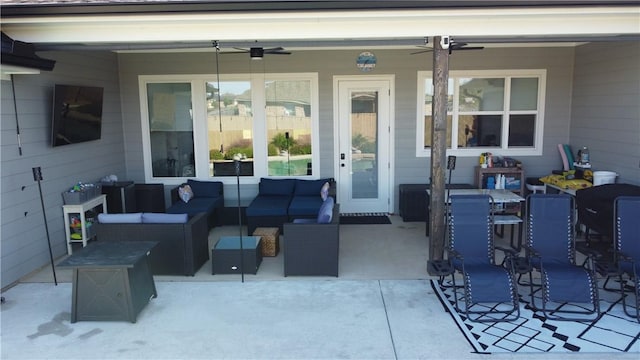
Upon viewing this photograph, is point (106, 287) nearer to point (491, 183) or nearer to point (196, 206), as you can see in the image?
point (196, 206)

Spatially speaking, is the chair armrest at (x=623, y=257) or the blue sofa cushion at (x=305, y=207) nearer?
the chair armrest at (x=623, y=257)

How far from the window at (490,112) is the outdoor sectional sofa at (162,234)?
4608mm

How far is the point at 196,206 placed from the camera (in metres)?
7.81

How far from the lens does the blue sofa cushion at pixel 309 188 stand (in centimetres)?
832

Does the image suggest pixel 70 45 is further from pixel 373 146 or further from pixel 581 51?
pixel 581 51

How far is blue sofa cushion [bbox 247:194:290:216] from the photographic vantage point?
743cm

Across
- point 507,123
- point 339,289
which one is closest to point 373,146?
point 507,123

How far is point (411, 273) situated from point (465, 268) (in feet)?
3.41

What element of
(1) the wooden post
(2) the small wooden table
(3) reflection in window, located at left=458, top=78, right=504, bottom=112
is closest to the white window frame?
(3) reflection in window, located at left=458, top=78, right=504, bottom=112

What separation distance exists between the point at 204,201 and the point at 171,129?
164 centimetres

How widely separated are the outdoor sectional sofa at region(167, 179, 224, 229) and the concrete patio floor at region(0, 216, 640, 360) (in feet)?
5.73

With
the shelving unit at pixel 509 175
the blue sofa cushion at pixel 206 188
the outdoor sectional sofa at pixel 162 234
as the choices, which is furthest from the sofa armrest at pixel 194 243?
the shelving unit at pixel 509 175

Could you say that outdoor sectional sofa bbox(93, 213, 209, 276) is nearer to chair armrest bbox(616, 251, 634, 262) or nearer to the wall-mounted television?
the wall-mounted television

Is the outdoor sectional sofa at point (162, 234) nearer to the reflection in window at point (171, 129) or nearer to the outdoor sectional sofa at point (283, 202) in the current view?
the outdoor sectional sofa at point (283, 202)
